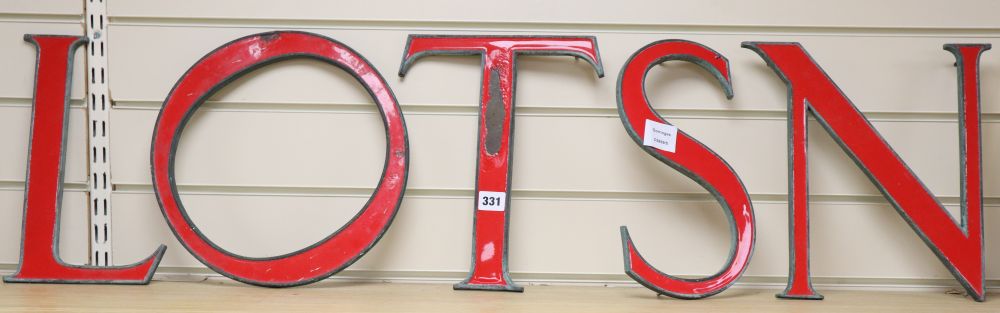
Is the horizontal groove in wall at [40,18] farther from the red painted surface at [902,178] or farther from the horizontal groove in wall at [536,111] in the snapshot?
the red painted surface at [902,178]

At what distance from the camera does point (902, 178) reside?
1.93 meters

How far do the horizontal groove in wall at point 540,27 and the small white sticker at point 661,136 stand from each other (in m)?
0.31

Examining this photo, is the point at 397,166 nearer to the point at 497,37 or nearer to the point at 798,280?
the point at 497,37

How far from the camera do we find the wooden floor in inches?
67.9

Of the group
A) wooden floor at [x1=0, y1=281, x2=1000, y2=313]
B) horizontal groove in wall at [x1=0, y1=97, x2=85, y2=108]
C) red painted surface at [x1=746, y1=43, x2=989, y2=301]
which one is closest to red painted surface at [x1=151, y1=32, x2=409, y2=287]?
wooden floor at [x1=0, y1=281, x2=1000, y2=313]

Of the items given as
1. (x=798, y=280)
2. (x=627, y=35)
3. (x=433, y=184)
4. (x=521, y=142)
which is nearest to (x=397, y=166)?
(x=433, y=184)

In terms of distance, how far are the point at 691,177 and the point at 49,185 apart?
168 centimetres

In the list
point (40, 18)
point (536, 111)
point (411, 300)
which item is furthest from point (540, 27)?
point (40, 18)

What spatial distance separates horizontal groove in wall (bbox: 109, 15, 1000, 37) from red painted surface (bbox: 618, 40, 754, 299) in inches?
6.7

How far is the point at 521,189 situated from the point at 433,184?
0.24m

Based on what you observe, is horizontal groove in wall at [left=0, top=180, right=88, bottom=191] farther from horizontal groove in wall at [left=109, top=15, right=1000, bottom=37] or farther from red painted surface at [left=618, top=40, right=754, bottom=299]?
red painted surface at [left=618, top=40, right=754, bottom=299]

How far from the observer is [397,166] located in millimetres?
1960

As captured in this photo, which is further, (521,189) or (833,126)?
(521,189)

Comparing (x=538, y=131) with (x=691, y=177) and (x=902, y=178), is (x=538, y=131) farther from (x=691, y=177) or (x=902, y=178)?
(x=902, y=178)
